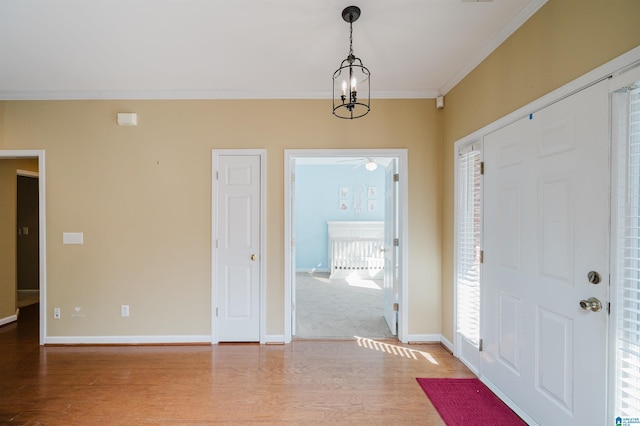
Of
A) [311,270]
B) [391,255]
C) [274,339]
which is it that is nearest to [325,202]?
[311,270]

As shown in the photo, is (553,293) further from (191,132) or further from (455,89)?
(191,132)

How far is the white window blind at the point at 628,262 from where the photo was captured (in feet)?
4.34

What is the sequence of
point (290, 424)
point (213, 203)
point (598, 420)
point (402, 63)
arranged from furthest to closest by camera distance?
1. point (213, 203)
2. point (402, 63)
3. point (290, 424)
4. point (598, 420)

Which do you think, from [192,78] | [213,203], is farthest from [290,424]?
[192,78]

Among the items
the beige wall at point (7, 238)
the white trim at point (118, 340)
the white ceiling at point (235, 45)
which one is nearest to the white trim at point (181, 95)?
the white ceiling at point (235, 45)

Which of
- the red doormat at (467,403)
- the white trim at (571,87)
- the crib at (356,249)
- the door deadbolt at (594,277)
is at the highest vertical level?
the white trim at (571,87)

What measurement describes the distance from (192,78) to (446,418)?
371cm

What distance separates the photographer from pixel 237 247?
129 inches

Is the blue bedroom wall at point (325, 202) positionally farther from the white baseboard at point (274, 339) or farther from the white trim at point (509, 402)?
the white trim at point (509, 402)

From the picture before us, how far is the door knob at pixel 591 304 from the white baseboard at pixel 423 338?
1.95 metres

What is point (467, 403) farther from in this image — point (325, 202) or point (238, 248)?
point (325, 202)

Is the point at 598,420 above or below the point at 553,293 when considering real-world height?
below

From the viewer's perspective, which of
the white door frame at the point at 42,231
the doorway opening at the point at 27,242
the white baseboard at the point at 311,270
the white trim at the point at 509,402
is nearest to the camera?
the white trim at the point at 509,402

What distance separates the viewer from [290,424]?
1.97 m
